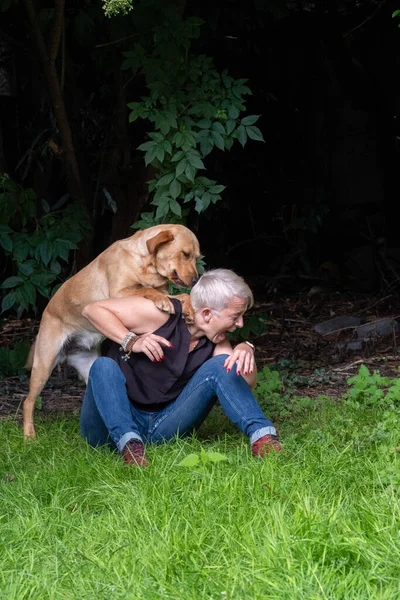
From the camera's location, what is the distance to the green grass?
256 cm

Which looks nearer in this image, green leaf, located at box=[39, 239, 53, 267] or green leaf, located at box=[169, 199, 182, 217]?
green leaf, located at box=[169, 199, 182, 217]

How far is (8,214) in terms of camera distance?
5973 mm

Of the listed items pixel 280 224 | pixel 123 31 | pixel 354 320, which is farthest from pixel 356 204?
pixel 123 31

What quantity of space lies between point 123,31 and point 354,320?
3.55m

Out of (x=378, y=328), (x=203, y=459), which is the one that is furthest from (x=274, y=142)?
(x=203, y=459)

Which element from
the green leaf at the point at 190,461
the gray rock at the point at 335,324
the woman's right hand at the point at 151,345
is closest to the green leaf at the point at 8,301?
the woman's right hand at the point at 151,345

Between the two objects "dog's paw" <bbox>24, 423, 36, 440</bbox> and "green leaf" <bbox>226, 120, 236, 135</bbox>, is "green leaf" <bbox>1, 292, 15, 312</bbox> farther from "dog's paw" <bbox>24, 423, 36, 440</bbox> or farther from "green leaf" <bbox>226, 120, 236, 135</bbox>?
"green leaf" <bbox>226, 120, 236, 135</bbox>

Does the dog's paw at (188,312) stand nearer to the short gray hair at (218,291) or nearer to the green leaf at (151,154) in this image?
the short gray hair at (218,291)

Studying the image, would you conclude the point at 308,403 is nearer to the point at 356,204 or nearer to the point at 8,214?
the point at 8,214

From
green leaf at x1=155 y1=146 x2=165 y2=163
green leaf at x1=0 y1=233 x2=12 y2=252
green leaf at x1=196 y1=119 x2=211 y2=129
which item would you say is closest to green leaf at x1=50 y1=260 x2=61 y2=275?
green leaf at x1=0 y1=233 x2=12 y2=252

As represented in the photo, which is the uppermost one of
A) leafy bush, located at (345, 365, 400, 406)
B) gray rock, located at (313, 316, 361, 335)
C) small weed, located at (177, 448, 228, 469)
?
small weed, located at (177, 448, 228, 469)

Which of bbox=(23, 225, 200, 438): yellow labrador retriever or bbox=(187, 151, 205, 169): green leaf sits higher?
bbox=(187, 151, 205, 169): green leaf

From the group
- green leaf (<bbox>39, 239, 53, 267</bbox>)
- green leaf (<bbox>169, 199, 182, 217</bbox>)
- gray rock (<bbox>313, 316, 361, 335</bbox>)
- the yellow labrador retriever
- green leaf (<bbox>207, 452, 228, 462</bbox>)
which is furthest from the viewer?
gray rock (<bbox>313, 316, 361, 335</bbox>)

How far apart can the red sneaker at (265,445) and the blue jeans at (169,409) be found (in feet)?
0.09
